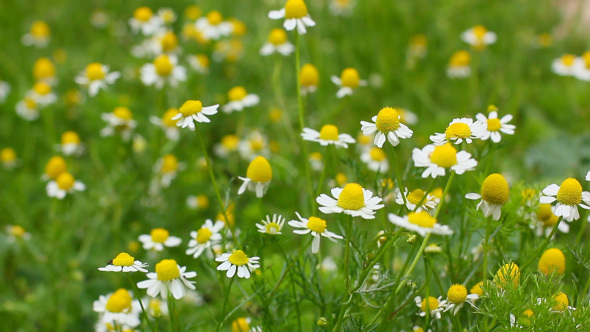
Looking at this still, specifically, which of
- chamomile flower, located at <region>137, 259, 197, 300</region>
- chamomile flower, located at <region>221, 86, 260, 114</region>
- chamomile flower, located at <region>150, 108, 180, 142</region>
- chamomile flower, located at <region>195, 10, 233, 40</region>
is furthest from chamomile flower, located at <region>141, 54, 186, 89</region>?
chamomile flower, located at <region>137, 259, 197, 300</region>

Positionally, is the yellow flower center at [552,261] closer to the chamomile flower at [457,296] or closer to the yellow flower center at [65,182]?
the chamomile flower at [457,296]

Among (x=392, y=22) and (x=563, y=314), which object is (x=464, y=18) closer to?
(x=392, y=22)

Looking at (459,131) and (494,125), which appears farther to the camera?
(494,125)

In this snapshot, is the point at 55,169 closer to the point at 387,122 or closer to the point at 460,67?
the point at 387,122

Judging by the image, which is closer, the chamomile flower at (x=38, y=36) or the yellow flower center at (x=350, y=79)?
the yellow flower center at (x=350, y=79)

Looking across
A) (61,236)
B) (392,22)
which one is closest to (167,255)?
(61,236)

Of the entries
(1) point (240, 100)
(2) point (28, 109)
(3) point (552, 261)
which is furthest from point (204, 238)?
(2) point (28, 109)

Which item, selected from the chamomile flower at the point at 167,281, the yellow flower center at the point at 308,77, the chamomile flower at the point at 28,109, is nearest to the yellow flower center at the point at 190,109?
the chamomile flower at the point at 167,281
